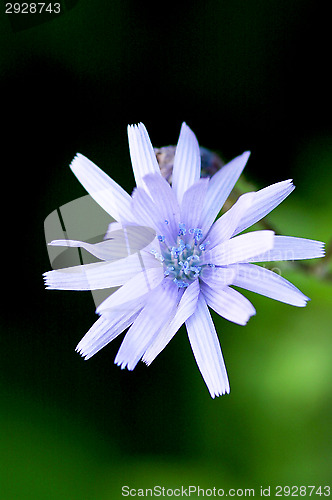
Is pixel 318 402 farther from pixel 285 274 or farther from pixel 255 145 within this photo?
pixel 255 145

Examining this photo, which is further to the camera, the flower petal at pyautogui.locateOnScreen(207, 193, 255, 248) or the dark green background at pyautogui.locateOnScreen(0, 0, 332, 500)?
the dark green background at pyautogui.locateOnScreen(0, 0, 332, 500)

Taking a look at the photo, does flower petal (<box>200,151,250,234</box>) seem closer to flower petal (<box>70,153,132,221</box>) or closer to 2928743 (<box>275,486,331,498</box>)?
flower petal (<box>70,153,132,221</box>)

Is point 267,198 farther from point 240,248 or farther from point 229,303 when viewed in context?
point 229,303

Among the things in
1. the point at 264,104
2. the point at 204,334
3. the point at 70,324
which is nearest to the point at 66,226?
the point at 204,334

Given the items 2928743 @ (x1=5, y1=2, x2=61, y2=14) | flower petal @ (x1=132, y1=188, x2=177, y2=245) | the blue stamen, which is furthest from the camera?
2928743 @ (x1=5, y1=2, x2=61, y2=14)

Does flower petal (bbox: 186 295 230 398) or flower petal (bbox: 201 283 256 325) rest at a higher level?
flower petal (bbox: 201 283 256 325)

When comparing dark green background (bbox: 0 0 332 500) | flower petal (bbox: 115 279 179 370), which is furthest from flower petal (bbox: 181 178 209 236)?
dark green background (bbox: 0 0 332 500)
